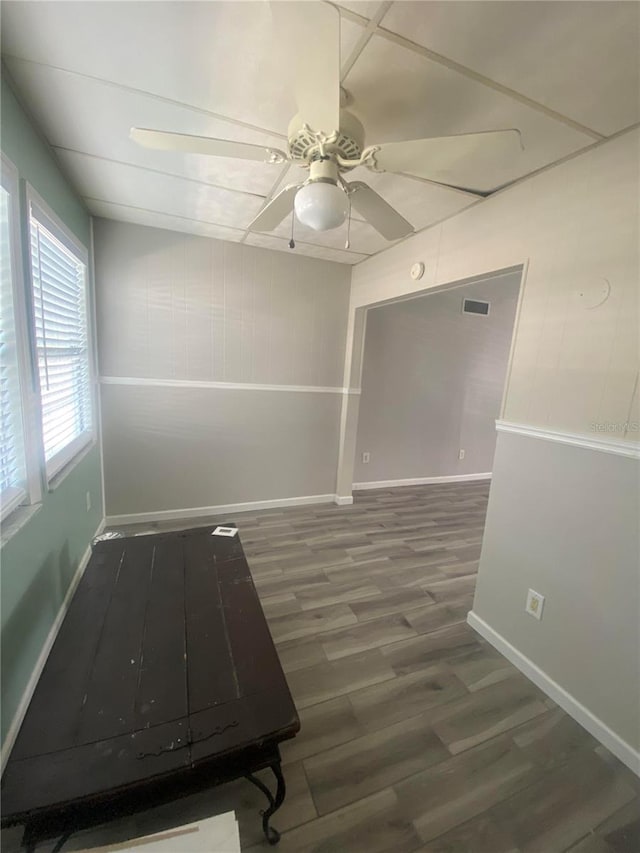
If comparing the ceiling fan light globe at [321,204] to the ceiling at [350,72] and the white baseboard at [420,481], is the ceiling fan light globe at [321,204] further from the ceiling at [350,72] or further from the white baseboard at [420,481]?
the white baseboard at [420,481]

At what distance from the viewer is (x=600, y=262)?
1.42 m

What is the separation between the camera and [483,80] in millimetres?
1152

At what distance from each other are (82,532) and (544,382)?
2.87 m

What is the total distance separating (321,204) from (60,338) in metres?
1.71

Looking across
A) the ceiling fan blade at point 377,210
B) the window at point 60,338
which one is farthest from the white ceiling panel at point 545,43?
the window at point 60,338

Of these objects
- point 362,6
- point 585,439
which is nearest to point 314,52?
point 362,6

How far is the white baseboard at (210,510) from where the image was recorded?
9.73 ft

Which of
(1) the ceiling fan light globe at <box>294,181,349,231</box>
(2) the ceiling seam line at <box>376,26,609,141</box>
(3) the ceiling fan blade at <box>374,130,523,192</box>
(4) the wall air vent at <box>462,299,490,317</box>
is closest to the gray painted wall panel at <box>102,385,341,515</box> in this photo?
(4) the wall air vent at <box>462,299,490,317</box>

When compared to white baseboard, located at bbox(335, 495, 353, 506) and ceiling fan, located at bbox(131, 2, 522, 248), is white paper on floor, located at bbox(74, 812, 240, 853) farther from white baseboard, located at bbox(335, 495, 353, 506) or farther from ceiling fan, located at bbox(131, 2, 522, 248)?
white baseboard, located at bbox(335, 495, 353, 506)

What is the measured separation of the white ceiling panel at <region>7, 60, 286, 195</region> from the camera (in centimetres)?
127

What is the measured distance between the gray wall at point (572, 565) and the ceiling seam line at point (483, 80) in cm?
130

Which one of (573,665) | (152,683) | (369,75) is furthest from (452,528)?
(369,75)

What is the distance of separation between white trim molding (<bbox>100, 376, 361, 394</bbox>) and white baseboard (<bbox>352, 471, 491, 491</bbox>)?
4.12 feet

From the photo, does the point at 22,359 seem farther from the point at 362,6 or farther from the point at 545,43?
the point at 545,43
